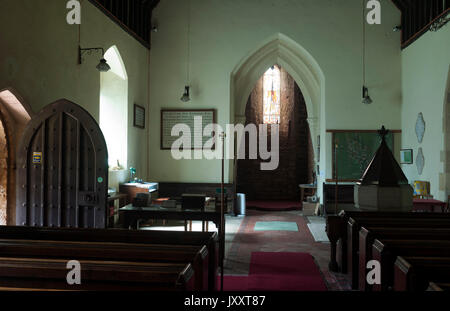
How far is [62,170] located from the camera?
4.26m

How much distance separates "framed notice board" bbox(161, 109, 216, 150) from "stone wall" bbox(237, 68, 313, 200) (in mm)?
4127

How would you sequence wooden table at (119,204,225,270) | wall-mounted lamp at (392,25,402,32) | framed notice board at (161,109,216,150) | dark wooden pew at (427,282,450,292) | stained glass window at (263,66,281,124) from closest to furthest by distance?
dark wooden pew at (427,282,450,292) < wooden table at (119,204,225,270) < wall-mounted lamp at (392,25,402,32) < framed notice board at (161,109,216,150) < stained glass window at (263,66,281,124)

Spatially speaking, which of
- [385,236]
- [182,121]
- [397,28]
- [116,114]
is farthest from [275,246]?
[397,28]

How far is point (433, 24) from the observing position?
7.14 meters

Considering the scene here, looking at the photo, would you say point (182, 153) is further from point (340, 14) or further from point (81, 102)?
point (340, 14)

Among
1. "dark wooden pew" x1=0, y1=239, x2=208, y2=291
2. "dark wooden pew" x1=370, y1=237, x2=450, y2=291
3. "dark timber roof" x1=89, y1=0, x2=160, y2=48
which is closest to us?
"dark wooden pew" x1=0, y1=239, x2=208, y2=291

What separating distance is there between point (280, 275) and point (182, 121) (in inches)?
228

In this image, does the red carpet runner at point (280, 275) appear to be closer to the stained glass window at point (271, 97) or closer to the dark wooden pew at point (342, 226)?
the dark wooden pew at point (342, 226)

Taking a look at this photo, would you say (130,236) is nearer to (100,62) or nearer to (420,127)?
(100,62)

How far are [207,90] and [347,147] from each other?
142 inches

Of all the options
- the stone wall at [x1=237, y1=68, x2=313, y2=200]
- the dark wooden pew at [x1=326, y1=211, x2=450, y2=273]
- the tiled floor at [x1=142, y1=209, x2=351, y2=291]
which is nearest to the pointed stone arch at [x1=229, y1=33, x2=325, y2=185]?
the tiled floor at [x1=142, y1=209, x2=351, y2=291]

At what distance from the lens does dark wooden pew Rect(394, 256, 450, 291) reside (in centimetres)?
194

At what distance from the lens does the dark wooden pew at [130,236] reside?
2.73m

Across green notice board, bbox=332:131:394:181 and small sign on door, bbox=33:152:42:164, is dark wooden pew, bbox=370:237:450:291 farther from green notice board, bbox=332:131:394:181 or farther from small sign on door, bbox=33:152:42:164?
green notice board, bbox=332:131:394:181
